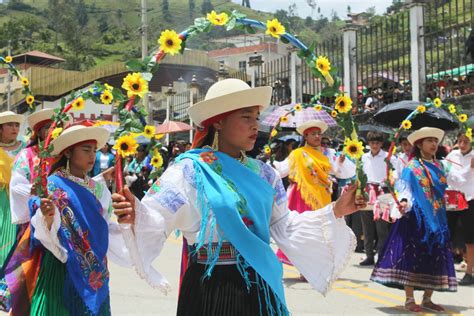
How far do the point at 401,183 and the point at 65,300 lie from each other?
4.00m

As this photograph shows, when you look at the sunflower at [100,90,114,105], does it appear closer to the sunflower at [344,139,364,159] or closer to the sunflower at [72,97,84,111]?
the sunflower at [72,97,84,111]

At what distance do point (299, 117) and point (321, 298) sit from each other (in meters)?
5.33

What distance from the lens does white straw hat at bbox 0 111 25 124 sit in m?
7.56

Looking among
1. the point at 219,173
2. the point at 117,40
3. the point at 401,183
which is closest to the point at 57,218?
the point at 219,173


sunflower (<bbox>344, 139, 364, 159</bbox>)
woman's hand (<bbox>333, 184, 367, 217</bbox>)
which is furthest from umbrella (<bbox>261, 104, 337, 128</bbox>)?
woman's hand (<bbox>333, 184, 367, 217</bbox>)

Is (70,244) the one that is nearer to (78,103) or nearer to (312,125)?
(78,103)

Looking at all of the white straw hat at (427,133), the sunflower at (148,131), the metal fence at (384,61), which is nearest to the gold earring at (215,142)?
the sunflower at (148,131)

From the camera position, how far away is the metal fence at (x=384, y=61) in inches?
594

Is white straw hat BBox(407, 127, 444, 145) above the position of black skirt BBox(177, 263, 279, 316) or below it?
above

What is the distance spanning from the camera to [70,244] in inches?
197

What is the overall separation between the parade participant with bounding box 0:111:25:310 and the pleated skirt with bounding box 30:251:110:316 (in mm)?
2000

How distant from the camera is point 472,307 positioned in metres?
7.70

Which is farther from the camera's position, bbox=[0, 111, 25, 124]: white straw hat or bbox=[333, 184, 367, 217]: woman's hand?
bbox=[0, 111, 25, 124]: white straw hat

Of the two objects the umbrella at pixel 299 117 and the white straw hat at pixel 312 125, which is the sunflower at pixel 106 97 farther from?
the umbrella at pixel 299 117
